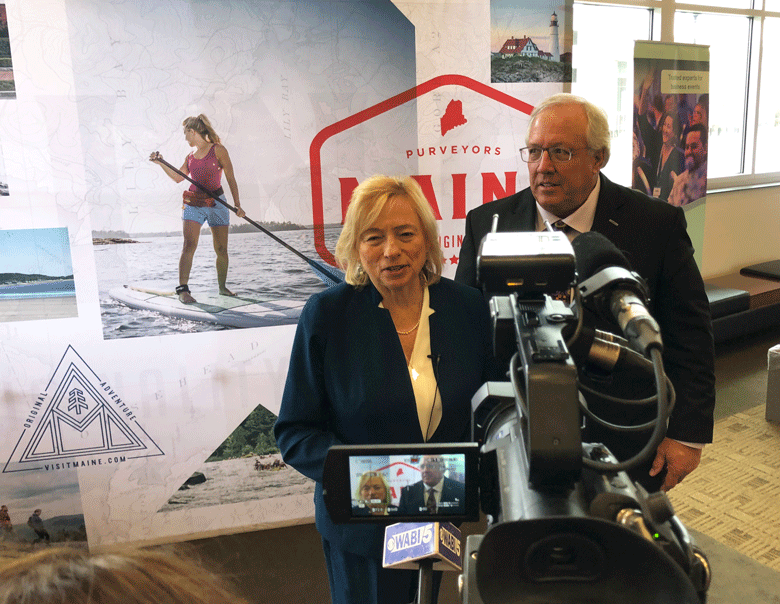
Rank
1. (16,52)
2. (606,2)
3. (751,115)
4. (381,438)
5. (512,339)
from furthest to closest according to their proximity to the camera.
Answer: (751,115), (606,2), (16,52), (381,438), (512,339)

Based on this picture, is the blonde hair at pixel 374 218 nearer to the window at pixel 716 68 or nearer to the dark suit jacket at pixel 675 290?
the dark suit jacket at pixel 675 290

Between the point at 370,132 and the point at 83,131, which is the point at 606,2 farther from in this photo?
the point at 83,131

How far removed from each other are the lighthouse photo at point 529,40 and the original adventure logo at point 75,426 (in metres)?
2.18

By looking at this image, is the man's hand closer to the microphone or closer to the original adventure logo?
the microphone

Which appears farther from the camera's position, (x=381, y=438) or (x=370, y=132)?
(x=370, y=132)

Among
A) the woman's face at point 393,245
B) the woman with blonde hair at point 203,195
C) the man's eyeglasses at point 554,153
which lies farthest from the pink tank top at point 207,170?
the man's eyeglasses at point 554,153

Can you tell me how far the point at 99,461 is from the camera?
8.43ft

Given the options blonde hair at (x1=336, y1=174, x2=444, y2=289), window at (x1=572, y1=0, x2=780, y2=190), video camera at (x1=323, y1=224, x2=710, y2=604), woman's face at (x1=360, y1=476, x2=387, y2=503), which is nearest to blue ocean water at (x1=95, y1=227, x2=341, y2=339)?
blonde hair at (x1=336, y1=174, x2=444, y2=289)

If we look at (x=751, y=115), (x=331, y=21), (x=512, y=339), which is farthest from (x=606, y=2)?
(x=512, y=339)

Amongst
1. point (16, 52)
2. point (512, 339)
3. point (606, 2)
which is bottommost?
point (512, 339)

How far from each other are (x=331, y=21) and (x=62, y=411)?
196 cm

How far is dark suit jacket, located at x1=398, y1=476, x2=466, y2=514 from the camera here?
2.53 feet

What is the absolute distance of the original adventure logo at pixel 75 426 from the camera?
2488 mm

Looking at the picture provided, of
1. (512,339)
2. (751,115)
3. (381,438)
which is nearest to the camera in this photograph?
(512,339)
